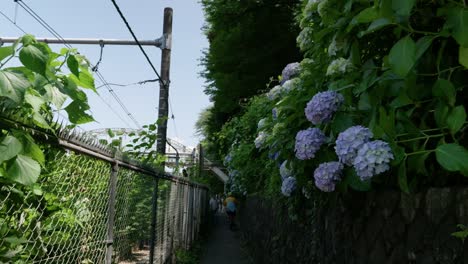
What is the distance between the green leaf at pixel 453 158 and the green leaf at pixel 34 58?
143 cm

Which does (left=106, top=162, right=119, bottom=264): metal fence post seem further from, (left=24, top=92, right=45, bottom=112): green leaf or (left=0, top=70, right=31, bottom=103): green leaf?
(left=0, top=70, right=31, bottom=103): green leaf

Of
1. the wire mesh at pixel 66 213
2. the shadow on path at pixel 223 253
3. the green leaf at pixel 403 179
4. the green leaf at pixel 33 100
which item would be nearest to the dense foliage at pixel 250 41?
the shadow on path at pixel 223 253

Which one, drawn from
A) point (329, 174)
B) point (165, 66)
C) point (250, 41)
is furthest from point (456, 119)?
point (250, 41)

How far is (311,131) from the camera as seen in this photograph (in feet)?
8.09

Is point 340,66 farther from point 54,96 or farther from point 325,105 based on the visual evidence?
point 54,96

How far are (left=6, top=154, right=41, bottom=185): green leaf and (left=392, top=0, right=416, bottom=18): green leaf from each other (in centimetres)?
133

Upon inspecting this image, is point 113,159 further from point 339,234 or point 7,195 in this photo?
point 339,234

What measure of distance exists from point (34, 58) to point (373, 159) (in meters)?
1.33

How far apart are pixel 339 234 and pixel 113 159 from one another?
1.70 meters

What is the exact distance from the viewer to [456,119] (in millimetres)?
1654

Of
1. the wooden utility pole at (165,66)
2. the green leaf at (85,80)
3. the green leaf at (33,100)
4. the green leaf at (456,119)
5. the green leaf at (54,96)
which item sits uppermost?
the wooden utility pole at (165,66)

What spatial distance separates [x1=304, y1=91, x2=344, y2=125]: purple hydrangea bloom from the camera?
2.37m

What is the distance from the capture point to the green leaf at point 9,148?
145 cm

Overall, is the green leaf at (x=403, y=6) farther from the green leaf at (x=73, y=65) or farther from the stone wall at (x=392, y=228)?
the green leaf at (x=73, y=65)
